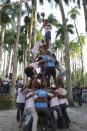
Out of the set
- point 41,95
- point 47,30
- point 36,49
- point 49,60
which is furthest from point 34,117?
point 47,30

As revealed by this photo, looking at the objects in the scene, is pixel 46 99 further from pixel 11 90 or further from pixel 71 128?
pixel 11 90

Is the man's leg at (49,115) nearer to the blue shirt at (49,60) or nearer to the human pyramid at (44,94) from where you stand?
the human pyramid at (44,94)

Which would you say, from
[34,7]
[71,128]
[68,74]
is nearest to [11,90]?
[68,74]

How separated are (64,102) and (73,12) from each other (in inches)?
1780

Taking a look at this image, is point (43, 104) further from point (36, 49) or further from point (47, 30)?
point (47, 30)

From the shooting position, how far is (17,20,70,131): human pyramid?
9.79 m

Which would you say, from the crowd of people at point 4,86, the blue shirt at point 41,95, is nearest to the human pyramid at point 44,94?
the blue shirt at point 41,95

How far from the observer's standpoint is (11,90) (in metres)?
27.2

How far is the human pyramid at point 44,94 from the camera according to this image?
385 inches

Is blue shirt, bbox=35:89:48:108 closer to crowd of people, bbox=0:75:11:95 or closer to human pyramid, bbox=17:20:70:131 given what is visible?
human pyramid, bbox=17:20:70:131

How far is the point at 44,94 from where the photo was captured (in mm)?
9859

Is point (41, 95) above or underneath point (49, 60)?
underneath

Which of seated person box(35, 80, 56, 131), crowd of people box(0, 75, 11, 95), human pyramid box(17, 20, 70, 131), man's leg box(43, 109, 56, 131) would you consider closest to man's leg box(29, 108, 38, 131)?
human pyramid box(17, 20, 70, 131)

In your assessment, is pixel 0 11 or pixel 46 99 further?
pixel 0 11
